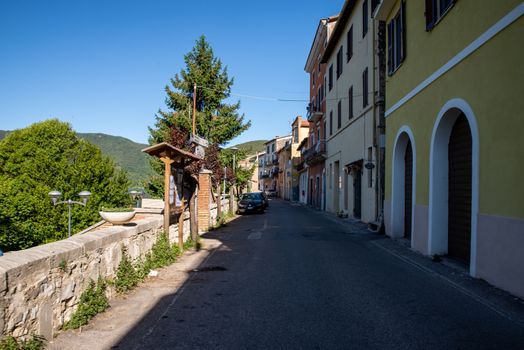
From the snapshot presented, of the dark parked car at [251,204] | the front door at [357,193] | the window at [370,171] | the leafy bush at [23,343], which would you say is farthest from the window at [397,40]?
the dark parked car at [251,204]

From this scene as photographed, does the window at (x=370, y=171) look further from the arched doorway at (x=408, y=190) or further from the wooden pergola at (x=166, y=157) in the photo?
the wooden pergola at (x=166, y=157)

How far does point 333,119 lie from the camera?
26.5 meters

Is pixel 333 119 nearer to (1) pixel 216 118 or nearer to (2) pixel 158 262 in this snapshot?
(1) pixel 216 118

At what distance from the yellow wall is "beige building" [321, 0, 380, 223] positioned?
6.22 metres

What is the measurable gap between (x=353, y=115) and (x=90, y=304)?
58.0ft

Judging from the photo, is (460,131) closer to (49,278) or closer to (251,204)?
(49,278)

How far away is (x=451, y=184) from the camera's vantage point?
9023mm

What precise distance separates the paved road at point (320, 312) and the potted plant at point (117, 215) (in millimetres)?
1613

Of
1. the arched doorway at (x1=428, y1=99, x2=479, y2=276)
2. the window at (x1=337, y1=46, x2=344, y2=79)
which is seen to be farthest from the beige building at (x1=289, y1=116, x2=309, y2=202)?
the arched doorway at (x1=428, y1=99, x2=479, y2=276)

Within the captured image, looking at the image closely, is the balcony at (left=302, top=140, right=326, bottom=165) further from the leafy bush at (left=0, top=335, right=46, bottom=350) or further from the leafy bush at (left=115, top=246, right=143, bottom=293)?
the leafy bush at (left=0, top=335, right=46, bottom=350)

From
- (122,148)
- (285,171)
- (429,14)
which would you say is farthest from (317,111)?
(122,148)

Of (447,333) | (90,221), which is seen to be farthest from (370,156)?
(90,221)

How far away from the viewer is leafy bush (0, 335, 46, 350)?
3.22 metres

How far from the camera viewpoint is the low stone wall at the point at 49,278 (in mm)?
3367
